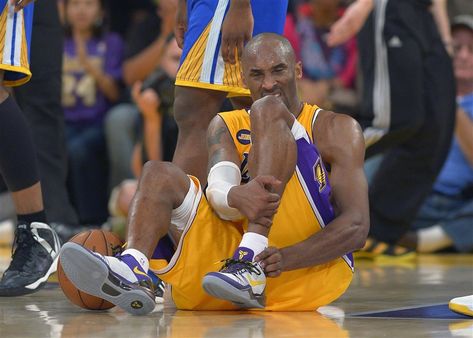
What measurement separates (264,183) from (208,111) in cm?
100

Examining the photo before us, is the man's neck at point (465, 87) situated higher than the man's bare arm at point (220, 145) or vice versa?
the man's bare arm at point (220, 145)

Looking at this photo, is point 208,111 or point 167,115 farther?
point 167,115

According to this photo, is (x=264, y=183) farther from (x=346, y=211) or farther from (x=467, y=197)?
(x=467, y=197)

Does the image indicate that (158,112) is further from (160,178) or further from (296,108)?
(160,178)

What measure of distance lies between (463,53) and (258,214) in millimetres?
4679

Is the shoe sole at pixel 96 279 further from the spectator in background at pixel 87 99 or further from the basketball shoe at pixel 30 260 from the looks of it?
the spectator in background at pixel 87 99

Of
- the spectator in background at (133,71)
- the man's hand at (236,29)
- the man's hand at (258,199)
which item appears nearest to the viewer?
the man's hand at (258,199)

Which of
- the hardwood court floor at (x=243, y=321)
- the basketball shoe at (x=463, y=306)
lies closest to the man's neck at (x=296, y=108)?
the hardwood court floor at (x=243, y=321)

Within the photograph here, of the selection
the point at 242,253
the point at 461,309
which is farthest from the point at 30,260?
the point at 461,309

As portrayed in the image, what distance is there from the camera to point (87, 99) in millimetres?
8750

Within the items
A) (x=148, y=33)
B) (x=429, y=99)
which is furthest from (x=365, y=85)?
(x=148, y=33)

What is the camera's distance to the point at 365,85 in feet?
23.1

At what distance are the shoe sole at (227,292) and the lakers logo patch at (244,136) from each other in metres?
0.62

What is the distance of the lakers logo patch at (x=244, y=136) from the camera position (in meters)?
3.97
